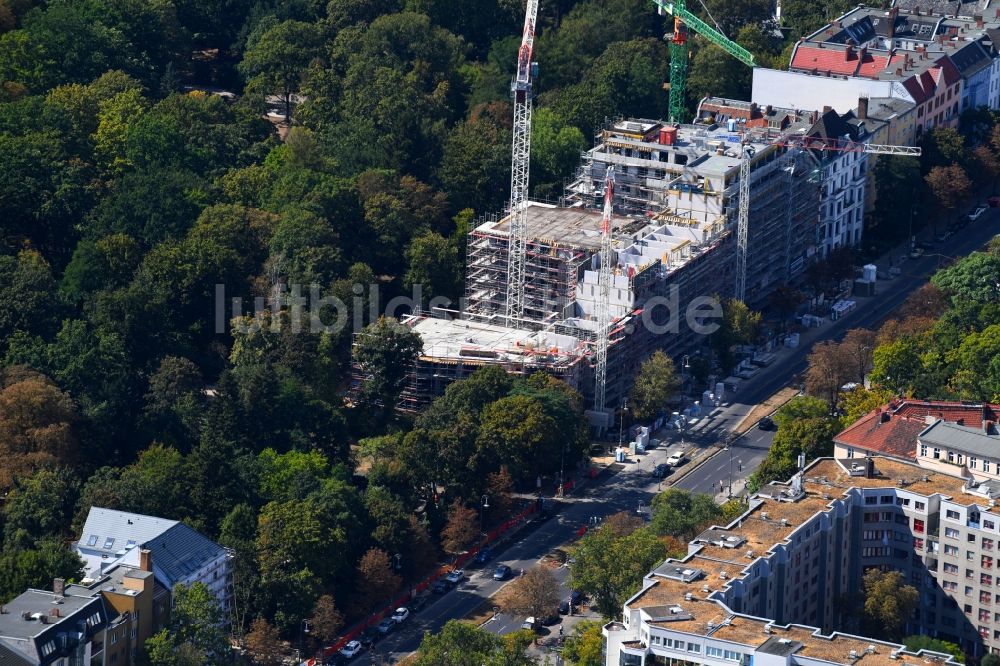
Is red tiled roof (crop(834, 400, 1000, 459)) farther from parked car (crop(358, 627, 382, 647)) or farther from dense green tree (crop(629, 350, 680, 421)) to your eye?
parked car (crop(358, 627, 382, 647))

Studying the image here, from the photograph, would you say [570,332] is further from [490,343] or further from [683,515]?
[683,515]

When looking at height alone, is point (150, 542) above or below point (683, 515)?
above

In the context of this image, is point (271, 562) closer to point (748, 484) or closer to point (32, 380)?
point (32, 380)

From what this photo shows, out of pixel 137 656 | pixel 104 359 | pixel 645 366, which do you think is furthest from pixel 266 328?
pixel 137 656

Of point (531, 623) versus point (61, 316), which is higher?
point (61, 316)

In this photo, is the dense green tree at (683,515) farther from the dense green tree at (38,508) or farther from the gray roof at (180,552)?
the dense green tree at (38,508)

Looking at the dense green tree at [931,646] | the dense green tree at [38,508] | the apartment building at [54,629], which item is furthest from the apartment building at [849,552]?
the dense green tree at [38,508]

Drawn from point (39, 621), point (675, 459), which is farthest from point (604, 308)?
point (39, 621)
